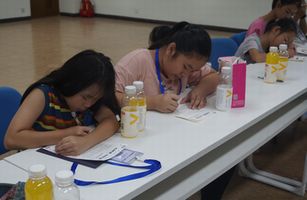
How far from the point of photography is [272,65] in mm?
2135

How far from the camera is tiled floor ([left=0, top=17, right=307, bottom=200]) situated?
8.58 ft

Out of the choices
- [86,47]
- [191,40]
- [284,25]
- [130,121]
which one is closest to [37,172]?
[130,121]

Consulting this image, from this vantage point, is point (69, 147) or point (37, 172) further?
point (69, 147)

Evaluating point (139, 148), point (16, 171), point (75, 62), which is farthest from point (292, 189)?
point (16, 171)

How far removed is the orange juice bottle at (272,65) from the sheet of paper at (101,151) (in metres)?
1.08

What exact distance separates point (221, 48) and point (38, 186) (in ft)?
7.73

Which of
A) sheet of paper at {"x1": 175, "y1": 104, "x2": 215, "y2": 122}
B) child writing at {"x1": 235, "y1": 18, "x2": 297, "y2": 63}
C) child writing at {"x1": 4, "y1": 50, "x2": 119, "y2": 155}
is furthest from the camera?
child writing at {"x1": 235, "y1": 18, "x2": 297, "y2": 63}

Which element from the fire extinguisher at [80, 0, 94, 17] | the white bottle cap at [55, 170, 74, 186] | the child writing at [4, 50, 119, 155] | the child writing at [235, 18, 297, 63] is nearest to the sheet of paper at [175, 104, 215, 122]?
the child writing at [4, 50, 119, 155]

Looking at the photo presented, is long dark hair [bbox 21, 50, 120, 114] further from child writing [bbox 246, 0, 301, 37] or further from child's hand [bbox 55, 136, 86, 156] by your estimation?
child writing [bbox 246, 0, 301, 37]

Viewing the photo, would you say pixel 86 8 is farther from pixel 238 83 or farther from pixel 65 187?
pixel 65 187

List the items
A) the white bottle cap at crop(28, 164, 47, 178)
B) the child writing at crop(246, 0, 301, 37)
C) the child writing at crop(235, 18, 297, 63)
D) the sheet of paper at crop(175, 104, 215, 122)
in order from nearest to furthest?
the white bottle cap at crop(28, 164, 47, 178) < the sheet of paper at crop(175, 104, 215, 122) < the child writing at crop(235, 18, 297, 63) < the child writing at crop(246, 0, 301, 37)

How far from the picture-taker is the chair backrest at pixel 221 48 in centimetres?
295

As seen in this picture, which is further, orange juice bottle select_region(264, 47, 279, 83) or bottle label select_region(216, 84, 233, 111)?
orange juice bottle select_region(264, 47, 279, 83)

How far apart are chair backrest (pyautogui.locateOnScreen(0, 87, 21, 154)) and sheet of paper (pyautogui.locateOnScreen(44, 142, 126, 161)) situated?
424mm
